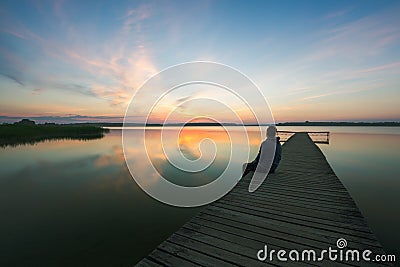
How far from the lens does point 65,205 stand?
238 inches

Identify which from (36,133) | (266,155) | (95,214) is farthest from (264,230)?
(36,133)

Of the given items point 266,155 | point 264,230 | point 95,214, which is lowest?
point 95,214

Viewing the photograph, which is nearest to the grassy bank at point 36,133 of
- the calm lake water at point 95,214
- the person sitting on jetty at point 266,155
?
the calm lake water at point 95,214

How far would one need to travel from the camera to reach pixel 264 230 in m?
2.80

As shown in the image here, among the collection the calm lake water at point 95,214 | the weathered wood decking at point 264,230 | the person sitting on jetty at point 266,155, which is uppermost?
the person sitting on jetty at point 266,155

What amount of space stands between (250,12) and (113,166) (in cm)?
1348

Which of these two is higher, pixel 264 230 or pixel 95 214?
pixel 264 230

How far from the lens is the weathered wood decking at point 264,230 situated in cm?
221

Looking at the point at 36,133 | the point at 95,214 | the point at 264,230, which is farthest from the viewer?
the point at 36,133

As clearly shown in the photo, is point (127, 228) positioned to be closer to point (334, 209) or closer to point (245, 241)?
point (245, 241)

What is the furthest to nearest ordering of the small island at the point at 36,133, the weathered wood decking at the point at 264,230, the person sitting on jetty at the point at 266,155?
the small island at the point at 36,133 → the person sitting on jetty at the point at 266,155 → the weathered wood decking at the point at 264,230

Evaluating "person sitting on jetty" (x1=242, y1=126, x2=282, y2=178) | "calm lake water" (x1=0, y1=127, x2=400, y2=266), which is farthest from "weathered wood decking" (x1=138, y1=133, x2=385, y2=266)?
"calm lake water" (x1=0, y1=127, x2=400, y2=266)

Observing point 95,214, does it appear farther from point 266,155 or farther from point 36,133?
point 36,133

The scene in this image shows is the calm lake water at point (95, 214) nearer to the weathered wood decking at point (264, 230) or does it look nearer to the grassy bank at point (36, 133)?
the weathered wood decking at point (264, 230)
